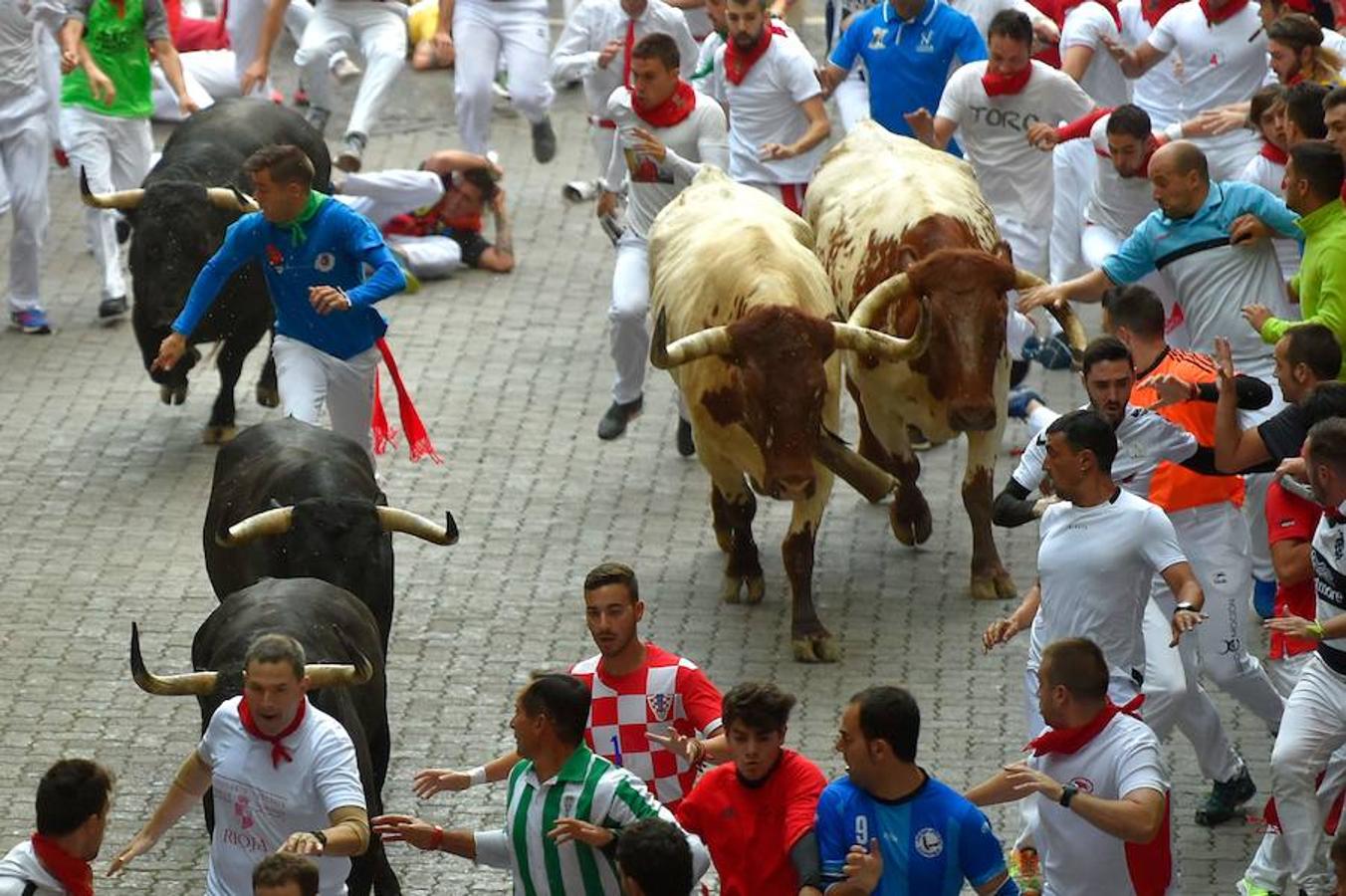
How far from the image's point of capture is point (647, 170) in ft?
45.7

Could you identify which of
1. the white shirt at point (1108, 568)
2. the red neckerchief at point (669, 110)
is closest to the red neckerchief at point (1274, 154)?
the red neckerchief at point (669, 110)

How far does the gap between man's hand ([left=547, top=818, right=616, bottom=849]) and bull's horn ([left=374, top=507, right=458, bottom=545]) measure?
257cm

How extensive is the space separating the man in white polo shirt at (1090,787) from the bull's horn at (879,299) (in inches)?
158

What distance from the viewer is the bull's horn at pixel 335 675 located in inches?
317

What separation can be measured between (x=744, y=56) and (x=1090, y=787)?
7.99m

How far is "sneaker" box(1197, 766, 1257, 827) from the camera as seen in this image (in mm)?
9641

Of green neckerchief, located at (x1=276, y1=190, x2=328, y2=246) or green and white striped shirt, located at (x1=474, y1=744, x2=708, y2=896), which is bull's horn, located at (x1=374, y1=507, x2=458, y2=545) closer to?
green neckerchief, located at (x1=276, y1=190, x2=328, y2=246)

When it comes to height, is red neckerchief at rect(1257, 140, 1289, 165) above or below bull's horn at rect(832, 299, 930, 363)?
above

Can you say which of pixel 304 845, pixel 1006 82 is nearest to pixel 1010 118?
pixel 1006 82

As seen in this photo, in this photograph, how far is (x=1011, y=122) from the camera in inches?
563

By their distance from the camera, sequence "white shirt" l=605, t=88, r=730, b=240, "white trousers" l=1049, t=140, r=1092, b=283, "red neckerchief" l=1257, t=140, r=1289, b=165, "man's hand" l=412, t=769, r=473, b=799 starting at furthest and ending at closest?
"white trousers" l=1049, t=140, r=1092, b=283
"white shirt" l=605, t=88, r=730, b=240
"red neckerchief" l=1257, t=140, r=1289, b=165
"man's hand" l=412, t=769, r=473, b=799

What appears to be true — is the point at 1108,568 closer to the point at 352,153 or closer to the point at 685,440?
the point at 685,440

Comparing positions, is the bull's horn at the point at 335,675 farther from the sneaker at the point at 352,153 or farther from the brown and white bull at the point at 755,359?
the sneaker at the point at 352,153

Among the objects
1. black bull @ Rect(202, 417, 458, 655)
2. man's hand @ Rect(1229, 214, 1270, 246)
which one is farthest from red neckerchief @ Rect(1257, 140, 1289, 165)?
black bull @ Rect(202, 417, 458, 655)
